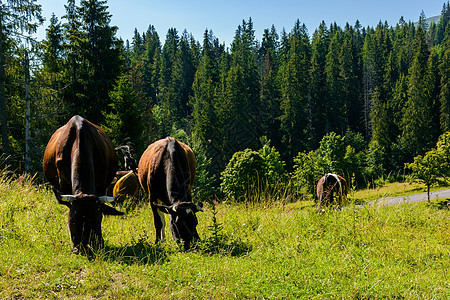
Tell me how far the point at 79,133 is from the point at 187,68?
106 meters

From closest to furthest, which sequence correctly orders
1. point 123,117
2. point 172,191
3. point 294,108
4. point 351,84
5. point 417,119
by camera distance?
point 172,191 < point 123,117 < point 417,119 < point 294,108 < point 351,84

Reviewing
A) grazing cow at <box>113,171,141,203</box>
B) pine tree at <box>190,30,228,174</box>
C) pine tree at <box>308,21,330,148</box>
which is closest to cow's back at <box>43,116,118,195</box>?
grazing cow at <box>113,171,141,203</box>

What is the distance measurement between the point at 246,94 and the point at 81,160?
68.9 meters

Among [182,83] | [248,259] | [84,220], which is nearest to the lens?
[84,220]

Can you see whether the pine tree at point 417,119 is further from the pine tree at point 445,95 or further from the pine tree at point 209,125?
the pine tree at point 209,125

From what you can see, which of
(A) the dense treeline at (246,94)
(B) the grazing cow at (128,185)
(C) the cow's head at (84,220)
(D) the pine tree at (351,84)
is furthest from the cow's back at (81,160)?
(D) the pine tree at (351,84)

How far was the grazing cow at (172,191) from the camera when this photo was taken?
5.96 metres

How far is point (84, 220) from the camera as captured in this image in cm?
521

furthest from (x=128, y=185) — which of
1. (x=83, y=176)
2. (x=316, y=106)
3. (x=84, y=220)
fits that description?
(x=316, y=106)

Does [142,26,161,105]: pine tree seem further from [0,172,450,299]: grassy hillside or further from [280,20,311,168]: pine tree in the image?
[0,172,450,299]: grassy hillside

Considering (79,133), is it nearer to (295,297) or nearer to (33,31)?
(295,297)

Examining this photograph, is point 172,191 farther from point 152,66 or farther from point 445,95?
point 152,66

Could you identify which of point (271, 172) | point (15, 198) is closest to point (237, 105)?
point (271, 172)

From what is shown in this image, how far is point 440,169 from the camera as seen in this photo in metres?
28.6
